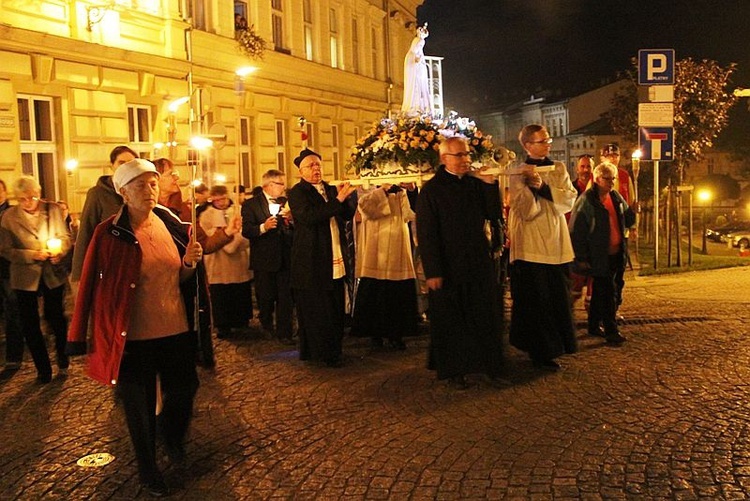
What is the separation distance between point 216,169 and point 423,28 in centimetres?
936

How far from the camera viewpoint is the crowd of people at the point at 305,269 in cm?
555

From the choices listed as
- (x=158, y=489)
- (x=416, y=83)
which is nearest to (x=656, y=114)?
(x=416, y=83)

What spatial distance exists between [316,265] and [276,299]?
2.04m

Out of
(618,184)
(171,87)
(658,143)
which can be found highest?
(171,87)

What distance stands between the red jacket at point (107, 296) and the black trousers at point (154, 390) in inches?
4.9

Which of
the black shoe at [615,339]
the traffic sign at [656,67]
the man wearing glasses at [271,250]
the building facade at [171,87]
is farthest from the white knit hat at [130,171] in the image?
the traffic sign at [656,67]

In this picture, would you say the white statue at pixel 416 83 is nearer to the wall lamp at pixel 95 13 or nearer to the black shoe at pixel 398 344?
the black shoe at pixel 398 344

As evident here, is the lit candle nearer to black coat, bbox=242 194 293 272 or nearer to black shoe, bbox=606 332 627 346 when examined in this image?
black coat, bbox=242 194 293 272

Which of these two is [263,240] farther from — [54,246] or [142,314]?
[142,314]

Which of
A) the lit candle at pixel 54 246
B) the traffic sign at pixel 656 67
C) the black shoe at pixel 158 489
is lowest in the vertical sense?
the black shoe at pixel 158 489

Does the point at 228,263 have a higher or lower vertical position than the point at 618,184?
lower

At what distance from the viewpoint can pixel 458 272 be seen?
7660 mm

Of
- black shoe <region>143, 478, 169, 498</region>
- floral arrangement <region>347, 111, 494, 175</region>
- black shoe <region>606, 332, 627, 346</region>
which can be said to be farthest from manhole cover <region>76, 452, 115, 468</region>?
black shoe <region>606, 332, 627, 346</region>

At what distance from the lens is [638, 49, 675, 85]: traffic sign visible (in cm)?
1512
